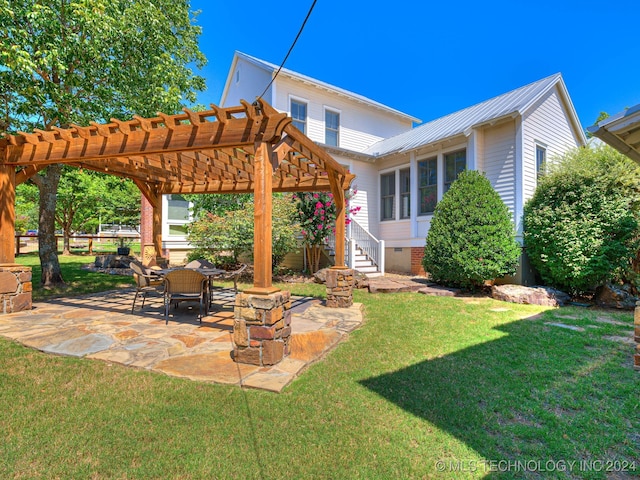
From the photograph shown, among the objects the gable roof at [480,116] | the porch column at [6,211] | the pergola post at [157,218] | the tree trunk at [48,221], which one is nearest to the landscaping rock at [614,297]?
the gable roof at [480,116]

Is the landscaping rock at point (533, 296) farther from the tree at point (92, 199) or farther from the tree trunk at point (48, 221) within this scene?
the tree at point (92, 199)

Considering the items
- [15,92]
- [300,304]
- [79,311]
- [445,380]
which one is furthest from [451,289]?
[15,92]

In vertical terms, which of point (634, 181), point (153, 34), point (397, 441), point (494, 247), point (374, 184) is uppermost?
point (153, 34)

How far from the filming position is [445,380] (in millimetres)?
3264

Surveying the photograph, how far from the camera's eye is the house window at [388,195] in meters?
12.4

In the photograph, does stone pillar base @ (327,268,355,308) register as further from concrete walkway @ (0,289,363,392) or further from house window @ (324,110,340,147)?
house window @ (324,110,340,147)

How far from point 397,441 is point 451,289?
6.46 metres

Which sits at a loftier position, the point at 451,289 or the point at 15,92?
the point at 15,92

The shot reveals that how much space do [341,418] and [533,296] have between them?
641 cm

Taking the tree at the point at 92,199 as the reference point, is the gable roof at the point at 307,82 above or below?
above

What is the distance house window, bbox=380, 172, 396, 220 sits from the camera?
487 inches

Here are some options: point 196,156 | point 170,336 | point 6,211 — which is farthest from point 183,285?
point 6,211

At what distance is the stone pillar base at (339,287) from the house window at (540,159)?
6.23m

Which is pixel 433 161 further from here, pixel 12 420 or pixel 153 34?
pixel 12 420
